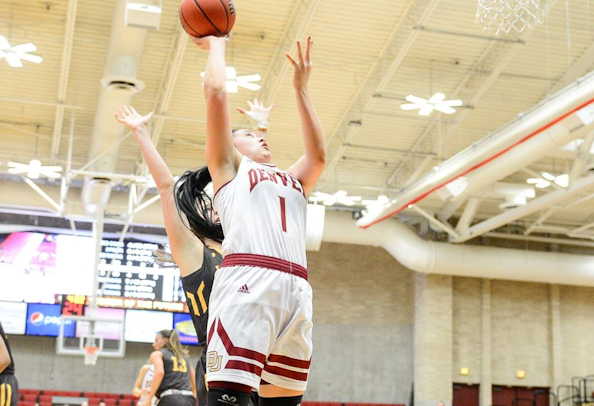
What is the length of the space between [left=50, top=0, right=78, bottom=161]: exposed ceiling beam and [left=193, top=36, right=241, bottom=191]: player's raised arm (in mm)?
12156

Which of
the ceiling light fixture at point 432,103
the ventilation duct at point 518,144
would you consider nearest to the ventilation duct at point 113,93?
the ceiling light fixture at point 432,103

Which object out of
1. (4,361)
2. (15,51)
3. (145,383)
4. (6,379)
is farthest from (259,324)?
(15,51)

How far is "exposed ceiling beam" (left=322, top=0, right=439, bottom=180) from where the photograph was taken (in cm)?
1572

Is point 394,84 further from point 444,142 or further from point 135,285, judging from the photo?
point 135,285

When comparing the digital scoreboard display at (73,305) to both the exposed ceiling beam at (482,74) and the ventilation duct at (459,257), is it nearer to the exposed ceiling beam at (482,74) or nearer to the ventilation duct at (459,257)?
the ventilation duct at (459,257)

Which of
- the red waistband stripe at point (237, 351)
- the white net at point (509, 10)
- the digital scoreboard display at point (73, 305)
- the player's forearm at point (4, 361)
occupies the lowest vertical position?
the red waistband stripe at point (237, 351)

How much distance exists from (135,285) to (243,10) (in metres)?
11.3

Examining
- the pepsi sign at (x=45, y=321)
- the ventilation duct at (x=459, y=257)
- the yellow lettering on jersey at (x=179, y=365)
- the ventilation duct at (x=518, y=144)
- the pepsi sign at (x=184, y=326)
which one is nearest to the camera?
the yellow lettering on jersey at (x=179, y=365)

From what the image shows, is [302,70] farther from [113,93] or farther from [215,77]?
[113,93]

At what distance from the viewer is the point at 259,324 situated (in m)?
3.24

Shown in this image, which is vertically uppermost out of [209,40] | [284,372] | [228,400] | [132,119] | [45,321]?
[45,321]

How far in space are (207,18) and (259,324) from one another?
1427mm

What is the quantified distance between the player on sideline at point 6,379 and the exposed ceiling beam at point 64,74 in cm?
1022

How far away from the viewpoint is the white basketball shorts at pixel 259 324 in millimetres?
3209
